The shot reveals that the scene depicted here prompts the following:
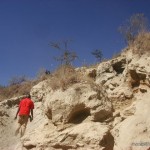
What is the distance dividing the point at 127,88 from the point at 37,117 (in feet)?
25.5

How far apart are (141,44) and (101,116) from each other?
331 cm

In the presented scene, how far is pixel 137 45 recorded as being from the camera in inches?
464

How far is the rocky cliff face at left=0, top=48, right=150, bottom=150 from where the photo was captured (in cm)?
902

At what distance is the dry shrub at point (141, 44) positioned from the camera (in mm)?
11383

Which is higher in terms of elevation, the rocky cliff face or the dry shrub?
the dry shrub

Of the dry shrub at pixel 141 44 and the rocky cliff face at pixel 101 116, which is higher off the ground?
the dry shrub at pixel 141 44

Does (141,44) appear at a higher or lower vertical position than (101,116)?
higher

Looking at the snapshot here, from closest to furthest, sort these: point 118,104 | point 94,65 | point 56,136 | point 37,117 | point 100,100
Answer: point 56,136, point 100,100, point 118,104, point 94,65, point 37,117

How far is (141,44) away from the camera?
1170 cm

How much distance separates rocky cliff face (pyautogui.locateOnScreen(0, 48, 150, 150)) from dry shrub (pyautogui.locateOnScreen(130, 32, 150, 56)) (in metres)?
0.27

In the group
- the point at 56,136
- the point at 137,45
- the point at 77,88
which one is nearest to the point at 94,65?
the point at 137,45

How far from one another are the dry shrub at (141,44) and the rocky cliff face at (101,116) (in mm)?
271

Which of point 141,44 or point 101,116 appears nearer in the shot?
point 101,116

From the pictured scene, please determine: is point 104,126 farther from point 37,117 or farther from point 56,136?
point 37,117
